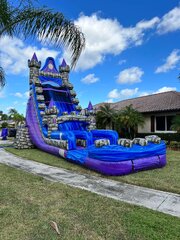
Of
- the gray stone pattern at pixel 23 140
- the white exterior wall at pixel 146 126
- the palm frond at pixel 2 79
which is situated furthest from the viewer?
the white exterior wall at pixel 146 126

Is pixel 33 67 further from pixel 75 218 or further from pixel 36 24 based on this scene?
pixel 75 218

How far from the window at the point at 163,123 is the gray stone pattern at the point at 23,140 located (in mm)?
10098

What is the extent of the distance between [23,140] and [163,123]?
1081cm

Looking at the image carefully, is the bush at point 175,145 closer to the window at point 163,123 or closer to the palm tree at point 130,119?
the window at point 163,123

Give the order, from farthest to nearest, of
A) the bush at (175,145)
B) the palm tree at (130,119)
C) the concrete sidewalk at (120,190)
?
the palm tree at (130,119) → the bush at (175,145) → the concrete sidewalk at (120,190)

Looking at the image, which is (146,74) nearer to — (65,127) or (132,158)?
(65,127)

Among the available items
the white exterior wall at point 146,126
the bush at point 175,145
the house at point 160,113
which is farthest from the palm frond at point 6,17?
the white exterior wall at point 146,126

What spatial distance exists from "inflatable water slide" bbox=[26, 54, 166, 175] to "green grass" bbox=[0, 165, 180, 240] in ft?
6.84

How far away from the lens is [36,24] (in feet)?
16.2

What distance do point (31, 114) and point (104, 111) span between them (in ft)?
23.0

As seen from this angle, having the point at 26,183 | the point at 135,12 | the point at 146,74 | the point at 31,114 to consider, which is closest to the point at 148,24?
the point at 135,12

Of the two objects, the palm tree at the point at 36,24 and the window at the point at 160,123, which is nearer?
the palm tree at the point at 36,24

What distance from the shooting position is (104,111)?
1820 cm

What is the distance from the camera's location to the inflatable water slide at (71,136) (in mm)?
6590
